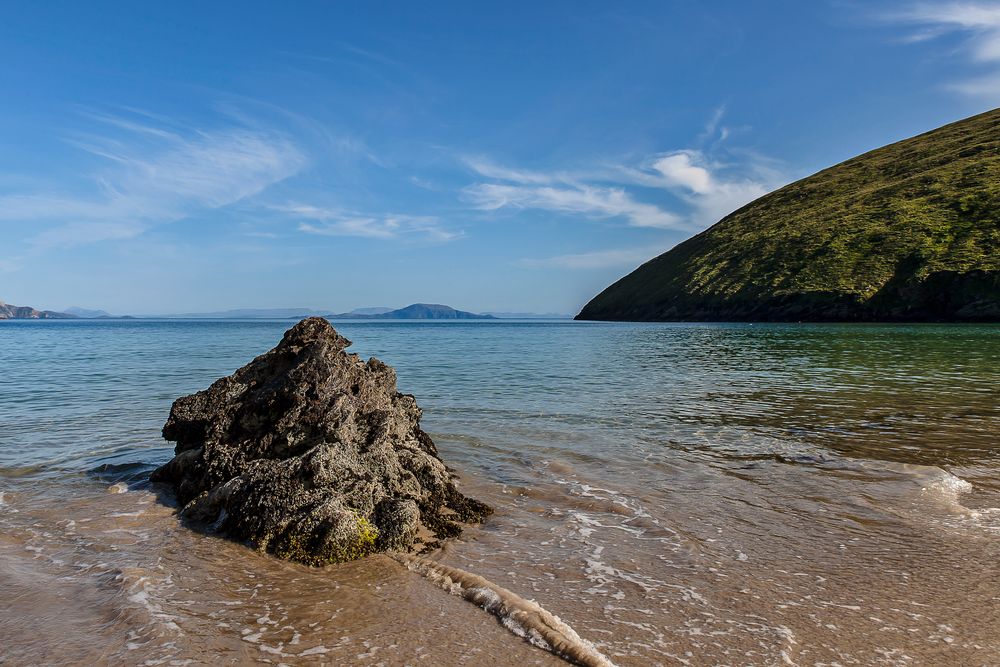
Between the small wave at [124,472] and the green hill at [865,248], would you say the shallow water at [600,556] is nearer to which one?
the small wave at [124,472]

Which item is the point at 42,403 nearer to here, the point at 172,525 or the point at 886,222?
the point at 172,525

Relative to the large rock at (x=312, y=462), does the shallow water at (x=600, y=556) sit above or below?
below

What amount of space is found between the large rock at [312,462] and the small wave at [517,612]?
991 mm

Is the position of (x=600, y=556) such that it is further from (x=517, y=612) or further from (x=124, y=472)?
(x=124, y=472)

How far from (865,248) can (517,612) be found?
126268 mm

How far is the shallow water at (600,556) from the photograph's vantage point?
5723 mm

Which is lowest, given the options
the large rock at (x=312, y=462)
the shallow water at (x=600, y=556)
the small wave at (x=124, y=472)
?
the small wave at (x=124, y=472)

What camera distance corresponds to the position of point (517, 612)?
6.32 meters

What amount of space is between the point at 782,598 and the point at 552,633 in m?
2.79

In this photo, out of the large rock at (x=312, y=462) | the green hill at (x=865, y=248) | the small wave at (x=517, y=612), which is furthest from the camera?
the green hill at (x=865, y=248)

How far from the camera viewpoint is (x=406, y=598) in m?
6.82

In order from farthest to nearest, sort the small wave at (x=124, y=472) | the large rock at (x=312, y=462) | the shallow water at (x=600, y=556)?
1. the small wave at (x=124, y=472)
2. the large rock at (x=312, y=462)
3. the shallow water at (x=600, y=556)

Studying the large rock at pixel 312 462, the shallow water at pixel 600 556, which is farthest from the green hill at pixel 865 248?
the large rock at pixel 312 462

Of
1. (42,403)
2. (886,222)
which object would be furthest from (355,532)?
(886,222)
